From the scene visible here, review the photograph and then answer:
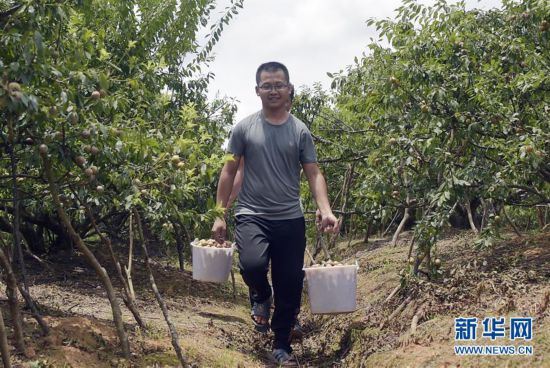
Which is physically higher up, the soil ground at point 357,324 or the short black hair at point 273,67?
the short black hair at point 273,67

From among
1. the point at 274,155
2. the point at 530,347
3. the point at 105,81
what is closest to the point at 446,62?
the point at 274,155

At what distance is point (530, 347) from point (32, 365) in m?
2.99

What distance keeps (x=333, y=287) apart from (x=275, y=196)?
814 mm

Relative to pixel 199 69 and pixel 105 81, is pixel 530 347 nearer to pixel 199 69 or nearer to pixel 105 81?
pixel 105 81

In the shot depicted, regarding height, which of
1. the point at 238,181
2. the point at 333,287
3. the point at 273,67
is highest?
the point at 273,67

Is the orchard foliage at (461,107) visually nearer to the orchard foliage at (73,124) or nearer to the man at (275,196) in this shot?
the man at (275,196)

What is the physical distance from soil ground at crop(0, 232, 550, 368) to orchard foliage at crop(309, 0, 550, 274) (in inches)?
21.8

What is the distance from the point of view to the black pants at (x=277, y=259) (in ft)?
16.4

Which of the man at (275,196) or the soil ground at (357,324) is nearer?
the soil ground at (357,324)

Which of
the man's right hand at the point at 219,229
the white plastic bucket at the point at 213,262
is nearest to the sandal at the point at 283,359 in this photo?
the white plastic bucket at the point at 213,262

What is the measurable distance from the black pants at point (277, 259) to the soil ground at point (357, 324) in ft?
1.51

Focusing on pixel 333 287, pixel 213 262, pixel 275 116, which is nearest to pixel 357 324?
pixel 333 287

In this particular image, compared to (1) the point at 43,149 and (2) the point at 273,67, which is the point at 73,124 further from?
(2) the point at 273,67

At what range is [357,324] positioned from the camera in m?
6.10
